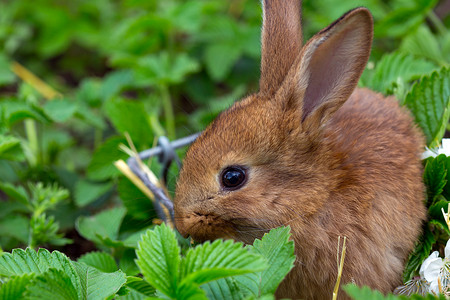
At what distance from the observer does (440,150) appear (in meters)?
2.64

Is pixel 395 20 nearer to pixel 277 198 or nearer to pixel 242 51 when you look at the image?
pixel 242 51

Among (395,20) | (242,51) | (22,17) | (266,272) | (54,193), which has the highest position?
(22,17)

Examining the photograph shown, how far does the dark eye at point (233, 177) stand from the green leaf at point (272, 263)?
1.32 feet

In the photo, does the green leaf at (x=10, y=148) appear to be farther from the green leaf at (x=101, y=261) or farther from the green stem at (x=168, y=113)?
the green stem at (x=168, y=113)

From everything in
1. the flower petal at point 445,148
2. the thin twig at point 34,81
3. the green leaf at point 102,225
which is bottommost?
the flower petal at point 445,148

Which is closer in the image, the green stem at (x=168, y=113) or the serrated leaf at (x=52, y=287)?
the serrated leaf at (x=52, y=287)

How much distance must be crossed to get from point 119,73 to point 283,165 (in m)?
2.50

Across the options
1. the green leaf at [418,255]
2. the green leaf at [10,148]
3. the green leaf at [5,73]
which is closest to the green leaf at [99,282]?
the green leaf at [10,148]

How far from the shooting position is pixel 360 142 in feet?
8.37

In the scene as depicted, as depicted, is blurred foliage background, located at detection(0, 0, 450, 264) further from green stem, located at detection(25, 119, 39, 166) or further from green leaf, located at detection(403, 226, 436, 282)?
green leaf, located at detection(403, 226, 436, 282)

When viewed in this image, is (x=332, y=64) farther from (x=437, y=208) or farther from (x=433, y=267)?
(x=433, y=267)

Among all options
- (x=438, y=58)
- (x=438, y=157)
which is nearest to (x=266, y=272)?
(x=438, y=157)

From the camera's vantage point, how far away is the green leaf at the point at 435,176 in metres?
2.50

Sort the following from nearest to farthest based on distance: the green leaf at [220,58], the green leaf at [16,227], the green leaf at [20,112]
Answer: the green leaf at [16,227]
the green leaf at [20,112]
the green leaf at [220,58]
